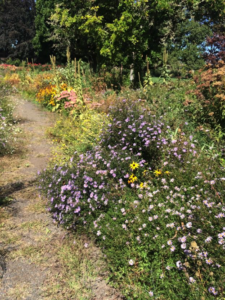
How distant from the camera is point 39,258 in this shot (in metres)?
2.76

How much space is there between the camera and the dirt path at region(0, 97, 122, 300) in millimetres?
2377

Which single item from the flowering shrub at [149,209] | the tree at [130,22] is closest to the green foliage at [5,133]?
the flowering shrub at [149,209]

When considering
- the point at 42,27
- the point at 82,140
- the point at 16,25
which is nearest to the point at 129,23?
the point at 82,140

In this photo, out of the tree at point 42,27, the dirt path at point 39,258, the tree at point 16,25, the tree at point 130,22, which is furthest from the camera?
the tree at point 16,25

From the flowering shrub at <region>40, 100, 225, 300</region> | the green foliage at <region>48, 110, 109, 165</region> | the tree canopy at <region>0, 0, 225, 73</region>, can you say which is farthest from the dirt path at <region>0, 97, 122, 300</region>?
the tree canopy at <region>0, 0, 225, 73</region>

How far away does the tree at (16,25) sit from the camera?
39000mm

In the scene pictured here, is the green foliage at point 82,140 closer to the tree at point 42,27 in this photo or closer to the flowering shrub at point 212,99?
the flowering shrub at point 212,99

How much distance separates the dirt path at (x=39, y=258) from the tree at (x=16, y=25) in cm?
3958

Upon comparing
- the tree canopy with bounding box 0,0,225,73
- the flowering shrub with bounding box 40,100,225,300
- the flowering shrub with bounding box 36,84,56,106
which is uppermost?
the tree canopy with bounding box 0,0,225,73

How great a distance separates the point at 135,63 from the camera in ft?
46.7

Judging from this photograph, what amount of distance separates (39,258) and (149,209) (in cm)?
127

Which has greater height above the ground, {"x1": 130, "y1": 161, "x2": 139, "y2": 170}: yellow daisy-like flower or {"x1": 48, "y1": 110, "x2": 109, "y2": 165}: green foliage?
{"x1": 130, "y1": 161, "x2": 139, "y2": 170}: yellow daisy-like flower

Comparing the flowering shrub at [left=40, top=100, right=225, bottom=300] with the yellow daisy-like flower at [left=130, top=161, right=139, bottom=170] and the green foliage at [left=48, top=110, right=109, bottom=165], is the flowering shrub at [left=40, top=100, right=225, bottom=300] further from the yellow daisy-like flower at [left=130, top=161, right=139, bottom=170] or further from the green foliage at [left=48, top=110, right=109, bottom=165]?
the green foliage at [left=48, top=110, right=109, bottom=165]

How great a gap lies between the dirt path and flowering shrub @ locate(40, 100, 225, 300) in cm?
18
